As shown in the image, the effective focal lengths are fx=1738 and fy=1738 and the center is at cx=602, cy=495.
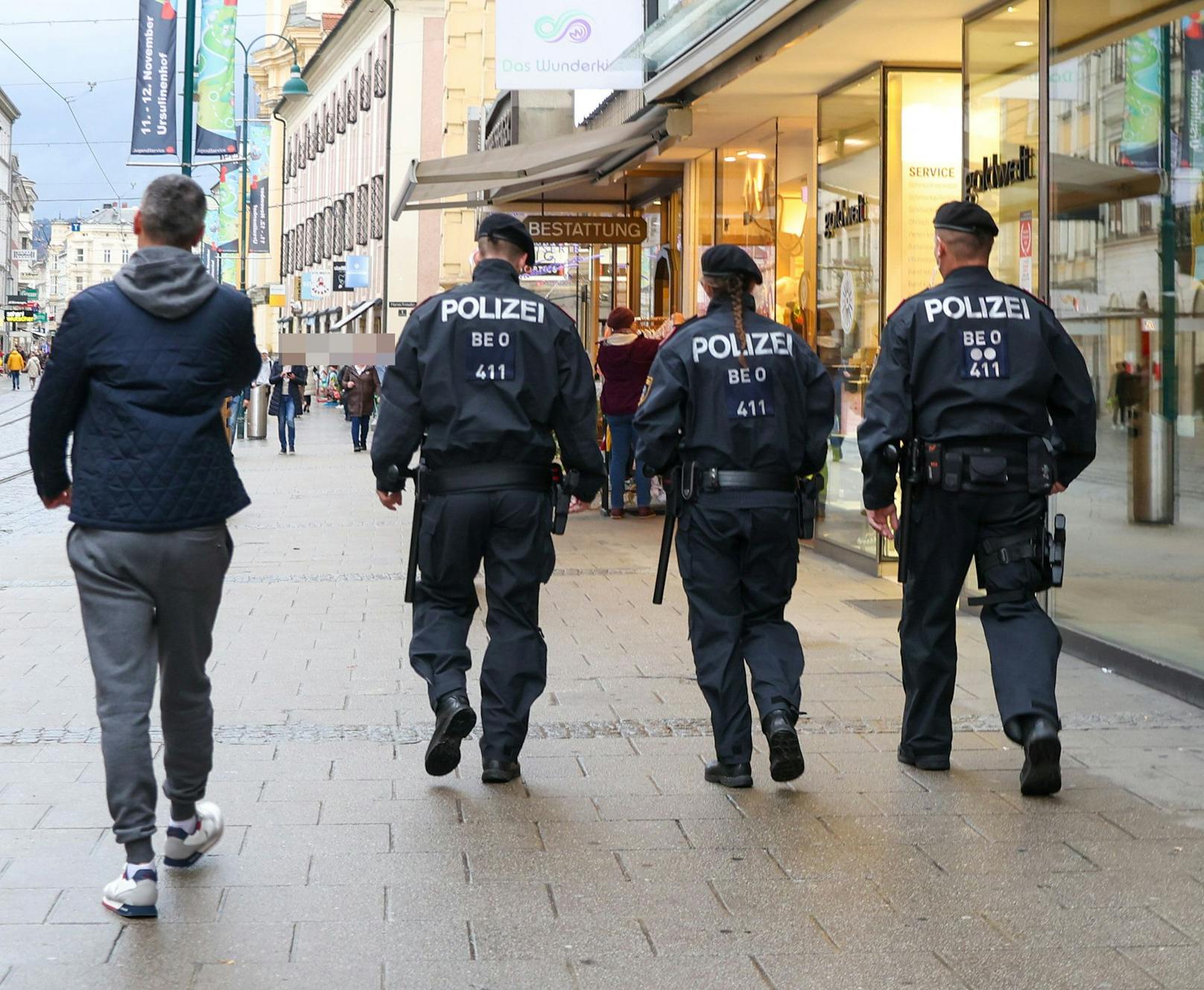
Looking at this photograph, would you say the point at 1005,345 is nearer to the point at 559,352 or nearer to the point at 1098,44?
the point at 559,352

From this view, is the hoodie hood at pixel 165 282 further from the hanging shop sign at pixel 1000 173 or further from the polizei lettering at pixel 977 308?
the hanging shop sign at pixel 1000 173

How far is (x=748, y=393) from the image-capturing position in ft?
18.7

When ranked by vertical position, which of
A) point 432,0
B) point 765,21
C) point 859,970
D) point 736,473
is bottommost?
point 859,970

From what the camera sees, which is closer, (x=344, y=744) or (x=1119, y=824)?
(x=1119, y=824)

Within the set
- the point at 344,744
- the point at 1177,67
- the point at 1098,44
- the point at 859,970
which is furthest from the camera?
the point at 1098,44

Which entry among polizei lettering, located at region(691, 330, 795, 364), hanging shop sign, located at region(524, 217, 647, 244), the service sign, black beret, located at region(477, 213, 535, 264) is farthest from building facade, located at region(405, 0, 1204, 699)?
black beret, located at region(477, 213, 535, 264)

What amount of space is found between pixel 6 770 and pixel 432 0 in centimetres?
4518

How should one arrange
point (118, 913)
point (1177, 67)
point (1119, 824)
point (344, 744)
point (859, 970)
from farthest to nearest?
point (1177, 67), point (344, 744), point (1119, 824), point (118, 913), point (859, 970)

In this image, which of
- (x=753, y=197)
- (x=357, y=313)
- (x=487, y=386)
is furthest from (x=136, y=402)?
(x=357, y=313)

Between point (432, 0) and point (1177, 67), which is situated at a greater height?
point (432, 0)

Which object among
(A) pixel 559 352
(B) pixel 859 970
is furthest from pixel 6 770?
(B) pixel 859 970

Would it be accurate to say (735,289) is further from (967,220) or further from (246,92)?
(246,92)

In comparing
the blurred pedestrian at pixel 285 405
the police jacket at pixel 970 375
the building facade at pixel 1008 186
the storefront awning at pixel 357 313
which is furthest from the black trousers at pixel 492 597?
the blurred pedestrian at pixel 285 405

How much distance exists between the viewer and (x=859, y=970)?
3926mm
